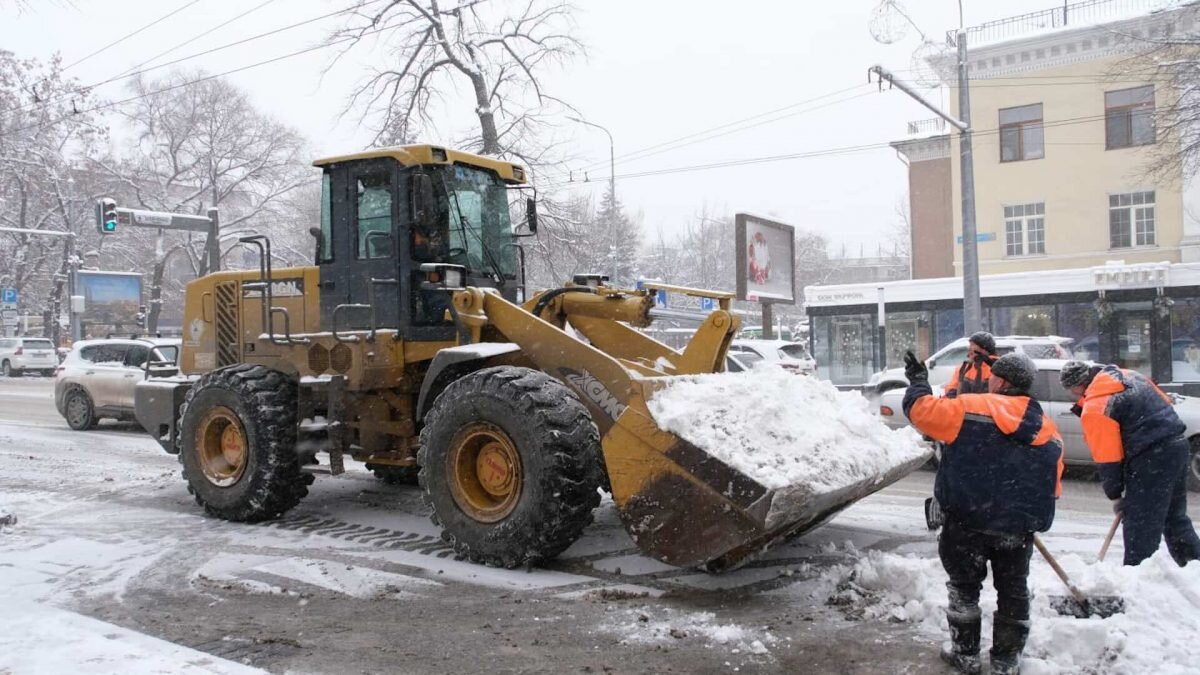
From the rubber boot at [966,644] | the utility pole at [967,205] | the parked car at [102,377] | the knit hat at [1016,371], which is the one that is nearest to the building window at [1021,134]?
the utility pole at [967,205]

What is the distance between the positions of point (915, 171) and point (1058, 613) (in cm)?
3593

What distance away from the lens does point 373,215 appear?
26.6 ft

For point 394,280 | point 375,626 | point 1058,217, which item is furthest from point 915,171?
point 375,626

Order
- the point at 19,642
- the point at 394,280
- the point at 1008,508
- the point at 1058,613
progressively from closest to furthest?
1. the point at 1008,508
2. the point at 19,642
3. the point at 1058,613
4. the point at 394,280

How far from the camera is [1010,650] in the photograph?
179 inches

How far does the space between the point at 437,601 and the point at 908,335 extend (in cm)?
2008

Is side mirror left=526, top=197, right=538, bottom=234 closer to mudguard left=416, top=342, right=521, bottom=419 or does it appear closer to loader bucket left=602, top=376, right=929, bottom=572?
mudguard left=416, top=342, right=521, bottom=419

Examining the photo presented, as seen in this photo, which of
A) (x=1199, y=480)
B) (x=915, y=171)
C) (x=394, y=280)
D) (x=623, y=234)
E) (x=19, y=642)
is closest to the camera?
(x=19, y=642)

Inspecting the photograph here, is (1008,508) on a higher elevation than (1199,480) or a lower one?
higher

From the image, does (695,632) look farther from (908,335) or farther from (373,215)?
(908,335)

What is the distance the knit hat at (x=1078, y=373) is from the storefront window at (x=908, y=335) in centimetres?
1740

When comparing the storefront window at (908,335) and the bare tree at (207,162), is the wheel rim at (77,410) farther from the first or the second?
the bare tree at (207,162)

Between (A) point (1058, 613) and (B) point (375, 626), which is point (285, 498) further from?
(A) point (1058, 613)

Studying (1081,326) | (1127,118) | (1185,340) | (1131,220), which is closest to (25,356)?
(1081,326)
